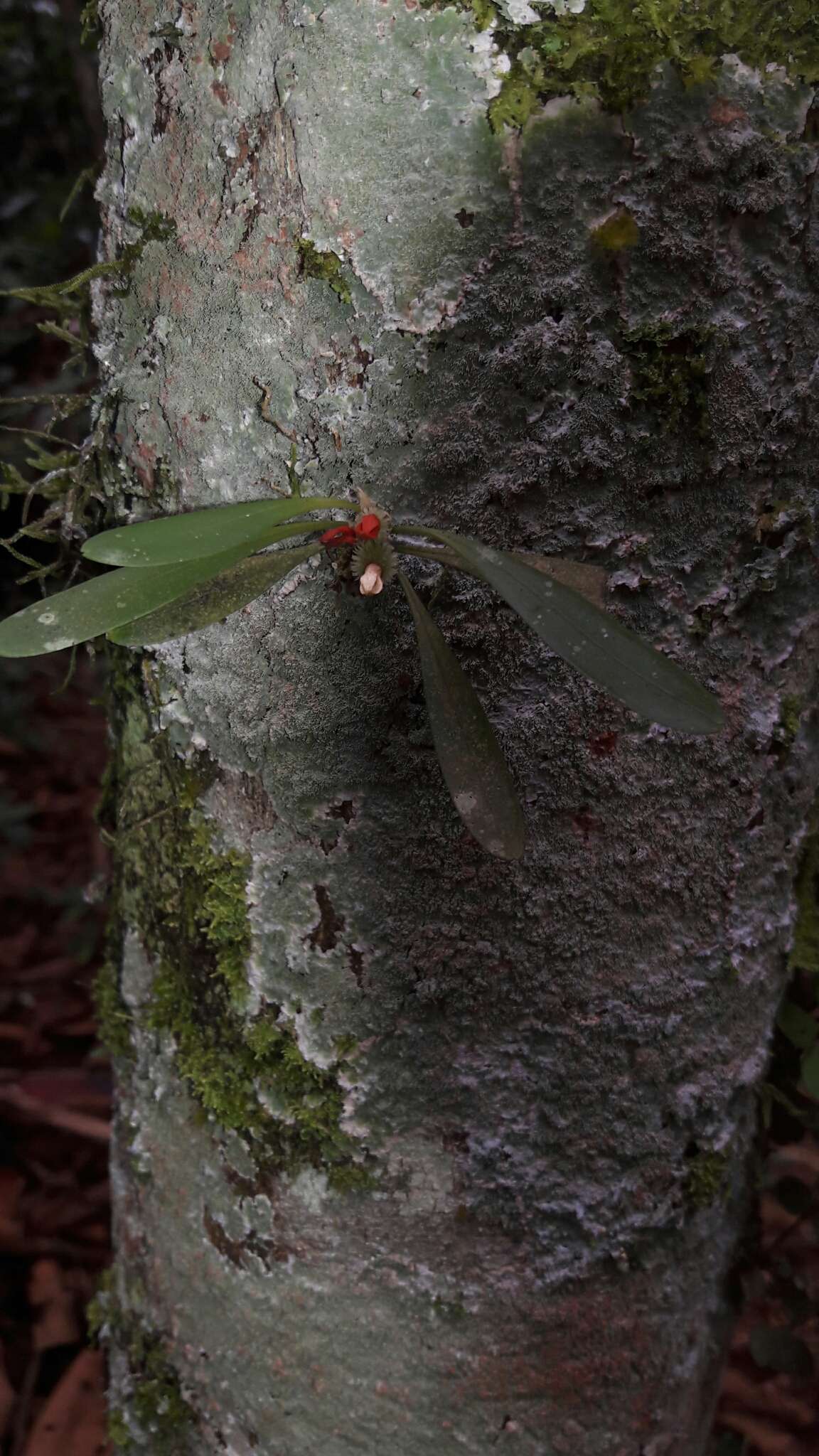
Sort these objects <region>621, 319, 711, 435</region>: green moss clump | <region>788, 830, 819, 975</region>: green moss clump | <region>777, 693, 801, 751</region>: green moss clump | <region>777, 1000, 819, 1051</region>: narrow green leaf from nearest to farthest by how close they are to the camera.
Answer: <region>621, 319, 711, 435</region>: green moss clump < <region>777, 693, 801, 751</region>: green moss clump < <region>788, 830, 819, 975</region>: green moss clump < <region>777, 1000, 819, 1051</region>: narrow green leaf

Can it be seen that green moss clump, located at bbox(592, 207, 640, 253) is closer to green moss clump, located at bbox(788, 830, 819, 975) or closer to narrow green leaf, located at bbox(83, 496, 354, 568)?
narrow green leaf, located at bbox(83, 496, 354, 568)

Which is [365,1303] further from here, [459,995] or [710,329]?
[710,329]

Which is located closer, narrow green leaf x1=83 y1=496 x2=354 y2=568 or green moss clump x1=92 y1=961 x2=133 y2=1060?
narrow green leaf x1=83 y1=496 x2=354 y2=568

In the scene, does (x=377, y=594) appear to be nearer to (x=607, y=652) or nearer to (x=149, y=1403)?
(x=607, y=652)

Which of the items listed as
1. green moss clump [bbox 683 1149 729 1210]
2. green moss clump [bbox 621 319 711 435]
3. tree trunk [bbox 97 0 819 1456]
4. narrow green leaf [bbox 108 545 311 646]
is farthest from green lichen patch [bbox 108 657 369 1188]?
green moss clump [bbox 621 319 711 435]

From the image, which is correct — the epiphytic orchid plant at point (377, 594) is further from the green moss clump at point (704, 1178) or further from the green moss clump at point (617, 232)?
the green moss clump at point (704, 1178)

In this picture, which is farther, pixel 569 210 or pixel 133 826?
pixel 133 826

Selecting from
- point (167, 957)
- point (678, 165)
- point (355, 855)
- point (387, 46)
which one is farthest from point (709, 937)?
point (387, 46)

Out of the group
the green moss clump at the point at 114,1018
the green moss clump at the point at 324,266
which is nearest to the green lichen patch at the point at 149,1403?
the green moss clump at the point at 114,1018
